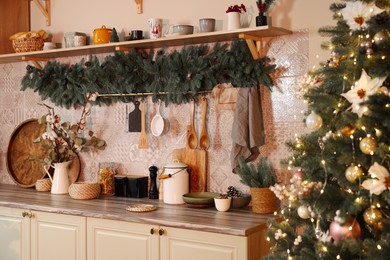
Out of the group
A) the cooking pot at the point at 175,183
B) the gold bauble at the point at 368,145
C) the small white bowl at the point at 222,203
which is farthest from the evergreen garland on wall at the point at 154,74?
the gold bauble at the point at 368,145

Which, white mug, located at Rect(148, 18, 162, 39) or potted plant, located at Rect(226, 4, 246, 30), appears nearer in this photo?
potted plant, located at Rect(226, 4, 246, 30)

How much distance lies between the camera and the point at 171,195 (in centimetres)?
326

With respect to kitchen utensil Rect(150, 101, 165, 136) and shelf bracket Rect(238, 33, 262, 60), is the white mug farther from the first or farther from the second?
shelf bracket Rect(238, 33, 262, 60)

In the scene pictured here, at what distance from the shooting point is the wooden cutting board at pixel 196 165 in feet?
10.9

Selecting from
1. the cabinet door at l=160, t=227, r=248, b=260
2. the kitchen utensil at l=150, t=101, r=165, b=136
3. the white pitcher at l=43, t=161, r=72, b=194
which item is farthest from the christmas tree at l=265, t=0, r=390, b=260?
the white pitcher at l=43, t=161, r=72, b=194

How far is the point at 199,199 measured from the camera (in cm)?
307

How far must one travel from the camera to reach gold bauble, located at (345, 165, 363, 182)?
1825 mm

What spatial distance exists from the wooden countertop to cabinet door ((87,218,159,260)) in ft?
0.15

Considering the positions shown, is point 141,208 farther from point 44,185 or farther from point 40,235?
point 44,185

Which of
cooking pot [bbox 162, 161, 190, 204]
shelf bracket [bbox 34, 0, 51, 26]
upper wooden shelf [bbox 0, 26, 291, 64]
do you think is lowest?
cooking pot [bbox 162, 161, 190, 204]

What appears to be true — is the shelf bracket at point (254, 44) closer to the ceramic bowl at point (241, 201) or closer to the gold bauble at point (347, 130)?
the ceramic bowl at point (241, 201)

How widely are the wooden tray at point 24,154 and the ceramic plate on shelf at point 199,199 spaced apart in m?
1.39

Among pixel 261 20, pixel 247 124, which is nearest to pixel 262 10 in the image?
pixel 261 20

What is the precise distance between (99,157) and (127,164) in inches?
10.1
